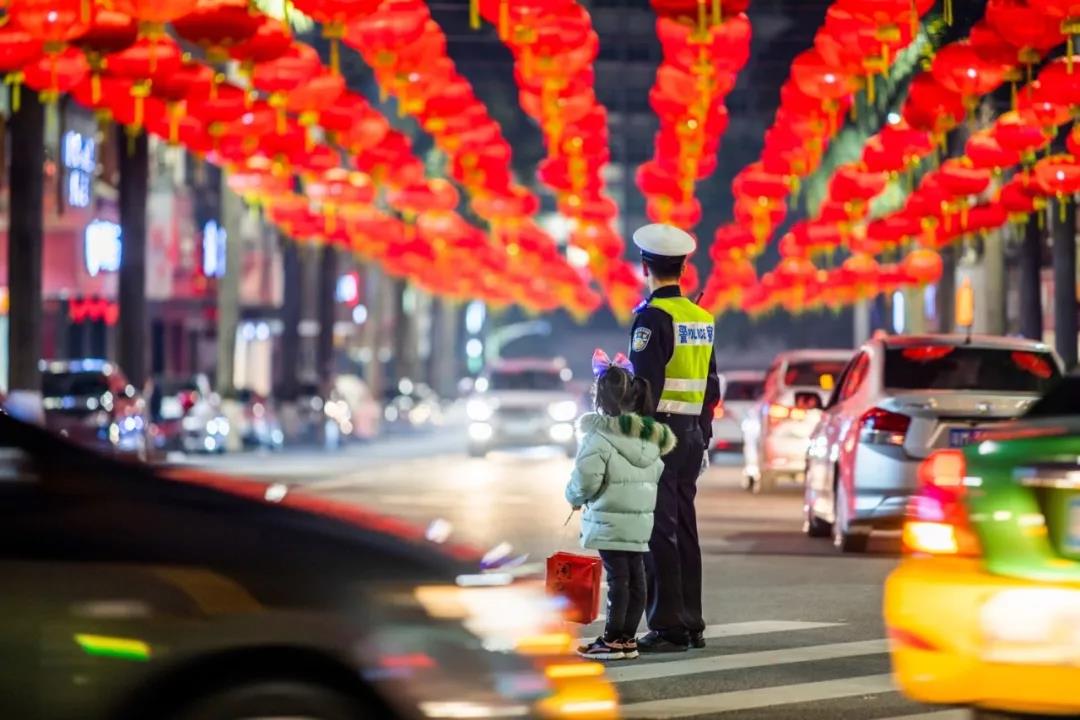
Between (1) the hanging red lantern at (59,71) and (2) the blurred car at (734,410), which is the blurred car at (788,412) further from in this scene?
Result: (1) the hanging red lantern at (59,71)

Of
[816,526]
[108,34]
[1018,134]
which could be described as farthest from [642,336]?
[1018,134]

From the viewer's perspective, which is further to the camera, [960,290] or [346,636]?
[960,290]

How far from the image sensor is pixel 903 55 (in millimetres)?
41438

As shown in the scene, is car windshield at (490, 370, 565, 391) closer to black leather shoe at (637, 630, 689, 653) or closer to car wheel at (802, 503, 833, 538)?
car wheel at (802, 503, 833, 538)

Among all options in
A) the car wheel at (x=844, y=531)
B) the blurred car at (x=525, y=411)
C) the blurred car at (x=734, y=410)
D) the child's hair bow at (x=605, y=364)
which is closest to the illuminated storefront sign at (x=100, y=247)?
the blurred car at (x=525, y=411)

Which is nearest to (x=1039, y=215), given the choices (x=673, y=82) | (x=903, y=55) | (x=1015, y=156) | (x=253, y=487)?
(x=903, y=55)

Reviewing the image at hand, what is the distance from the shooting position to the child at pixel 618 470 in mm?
11227

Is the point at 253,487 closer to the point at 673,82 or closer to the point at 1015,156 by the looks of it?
the point at 673,82

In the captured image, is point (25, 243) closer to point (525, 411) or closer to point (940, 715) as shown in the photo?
point (525, 411)

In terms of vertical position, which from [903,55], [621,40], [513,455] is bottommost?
[513,455]

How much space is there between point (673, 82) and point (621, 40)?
73420 mm

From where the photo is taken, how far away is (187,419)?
141ft

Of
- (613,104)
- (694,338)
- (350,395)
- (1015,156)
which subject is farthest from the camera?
(613,104)

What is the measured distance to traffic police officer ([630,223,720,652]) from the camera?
11.9 metres
